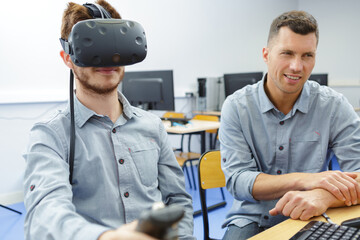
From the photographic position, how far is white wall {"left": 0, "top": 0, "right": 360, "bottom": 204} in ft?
10.9

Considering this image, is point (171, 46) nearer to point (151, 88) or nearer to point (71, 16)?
point (151, 88)

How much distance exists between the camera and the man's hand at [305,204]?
0.96 m

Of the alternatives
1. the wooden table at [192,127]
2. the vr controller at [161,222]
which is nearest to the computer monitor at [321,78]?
the wooden table at [192,127]

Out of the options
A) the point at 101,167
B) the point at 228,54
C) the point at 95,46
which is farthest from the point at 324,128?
A: the point at 228,54

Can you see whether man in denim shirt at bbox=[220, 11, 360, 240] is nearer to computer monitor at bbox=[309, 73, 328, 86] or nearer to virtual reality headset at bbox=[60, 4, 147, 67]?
virtual reality headset at bbox=[60, 4, 147, 67]

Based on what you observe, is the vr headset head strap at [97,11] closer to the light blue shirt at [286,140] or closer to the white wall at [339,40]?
the light blue shirt at [286,140]

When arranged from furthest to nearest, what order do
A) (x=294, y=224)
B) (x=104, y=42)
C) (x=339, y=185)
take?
(x=339, y=185), (x=294, y=224), (x=104, y=42)

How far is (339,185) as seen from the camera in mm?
1063

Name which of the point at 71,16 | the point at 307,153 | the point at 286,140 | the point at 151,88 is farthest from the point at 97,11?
the point at 151,88

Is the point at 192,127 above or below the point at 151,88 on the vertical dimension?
below

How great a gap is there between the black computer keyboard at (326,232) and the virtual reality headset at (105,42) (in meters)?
0.58

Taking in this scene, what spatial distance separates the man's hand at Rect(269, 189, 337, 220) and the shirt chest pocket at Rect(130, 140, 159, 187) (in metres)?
0.40

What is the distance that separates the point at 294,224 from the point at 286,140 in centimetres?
51

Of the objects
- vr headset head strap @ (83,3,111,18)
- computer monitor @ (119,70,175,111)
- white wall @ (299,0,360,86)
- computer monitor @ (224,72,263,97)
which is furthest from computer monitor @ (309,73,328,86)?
vr headset head strap @ (83,3,111,18)
